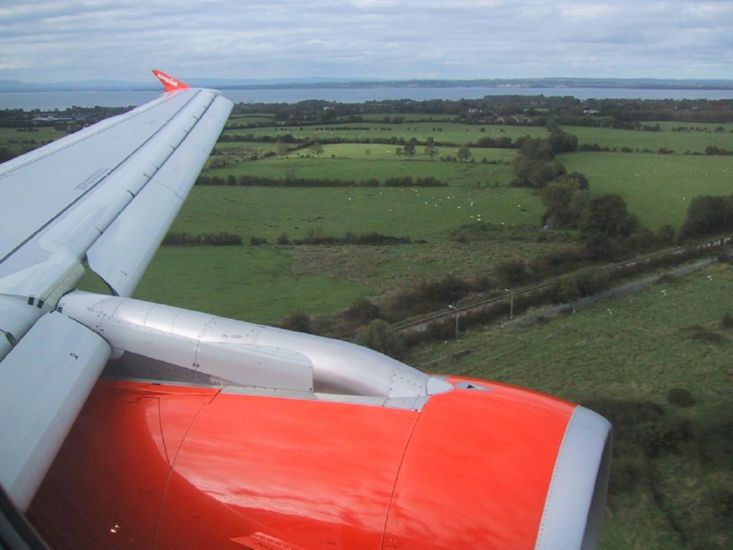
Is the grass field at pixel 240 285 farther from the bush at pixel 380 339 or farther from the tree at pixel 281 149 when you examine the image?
the tree at pixel 281 149

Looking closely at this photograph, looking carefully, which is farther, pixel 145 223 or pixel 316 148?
pixel 316 148

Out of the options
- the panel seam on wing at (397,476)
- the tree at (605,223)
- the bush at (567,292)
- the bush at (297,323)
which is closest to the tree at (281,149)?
the tree at (605,223)

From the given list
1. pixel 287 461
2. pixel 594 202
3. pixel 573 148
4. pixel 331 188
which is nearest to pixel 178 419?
pixel 287 461

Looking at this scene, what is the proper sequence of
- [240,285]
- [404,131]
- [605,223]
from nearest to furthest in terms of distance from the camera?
[240,285] < [605,223] < [404,131]

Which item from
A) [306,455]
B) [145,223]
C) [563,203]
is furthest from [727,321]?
[306,455]

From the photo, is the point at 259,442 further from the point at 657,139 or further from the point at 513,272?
the point at 657,139

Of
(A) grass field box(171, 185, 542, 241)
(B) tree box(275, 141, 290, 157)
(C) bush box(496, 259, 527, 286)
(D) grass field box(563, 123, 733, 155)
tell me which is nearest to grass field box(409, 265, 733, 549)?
(C) bush box(496, 259, 527, 286)
